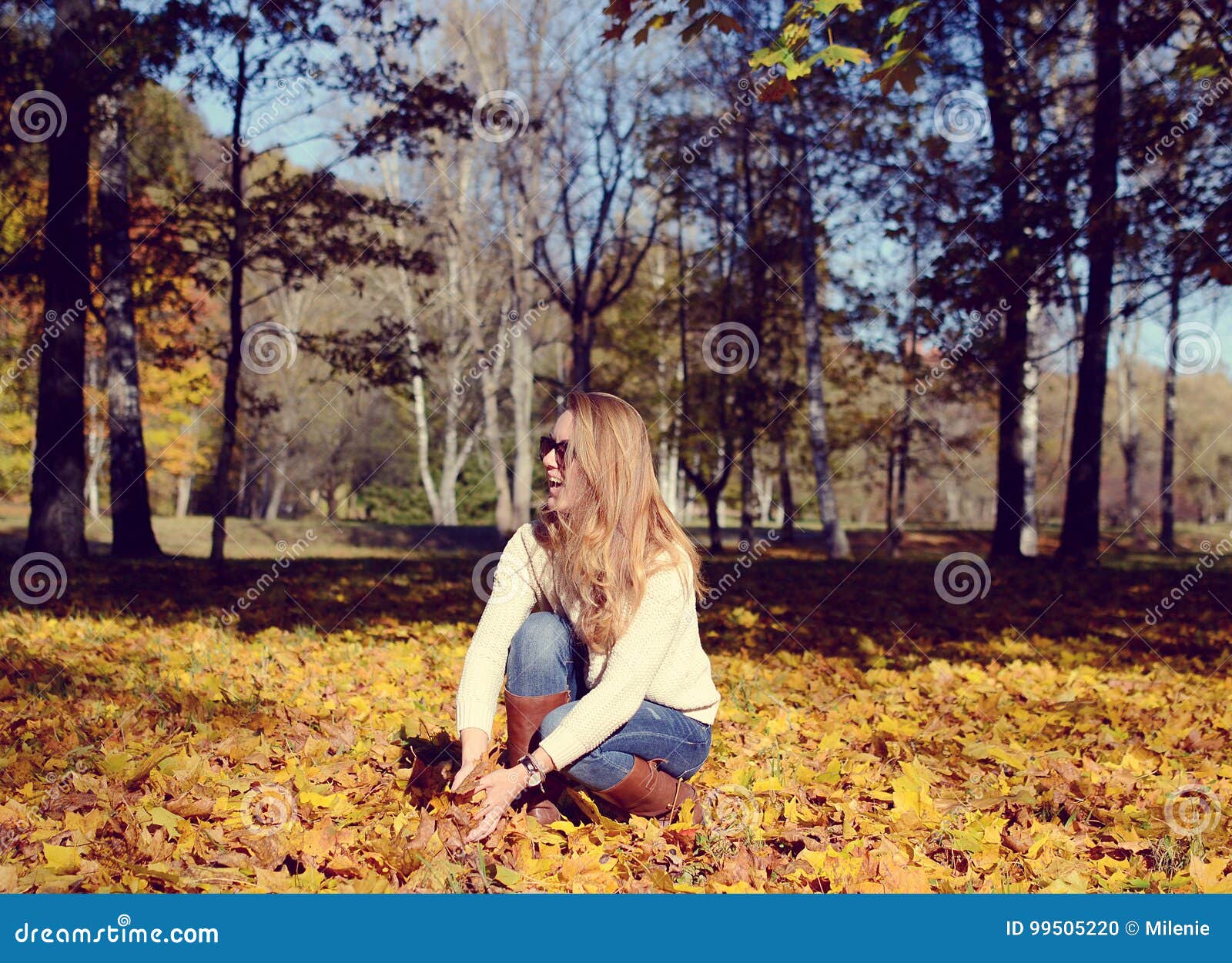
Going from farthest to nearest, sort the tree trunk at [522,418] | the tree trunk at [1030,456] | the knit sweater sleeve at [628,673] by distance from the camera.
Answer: the tree trunk at [522,418] → the tree trunk at [1030,456] → the knit sweater sleeve at [628,673]

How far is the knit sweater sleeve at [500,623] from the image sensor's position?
2.91 m

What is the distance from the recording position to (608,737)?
9.02ft

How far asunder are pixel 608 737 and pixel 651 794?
267mm

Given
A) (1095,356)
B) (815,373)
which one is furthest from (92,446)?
(1095,356)

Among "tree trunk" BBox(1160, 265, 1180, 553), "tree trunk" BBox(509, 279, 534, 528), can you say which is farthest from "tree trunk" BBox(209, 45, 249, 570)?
"tree trunk" BBox(1160, 265, 1180, 553)

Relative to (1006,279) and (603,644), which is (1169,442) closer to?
(1006,279)

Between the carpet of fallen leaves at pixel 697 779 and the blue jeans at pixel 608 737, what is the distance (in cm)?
20

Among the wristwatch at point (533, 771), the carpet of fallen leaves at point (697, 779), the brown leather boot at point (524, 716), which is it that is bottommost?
the carpet of fallen leaves at point (697, 779)

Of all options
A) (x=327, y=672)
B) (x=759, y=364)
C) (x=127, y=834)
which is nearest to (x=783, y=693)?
(x=327, y=672)

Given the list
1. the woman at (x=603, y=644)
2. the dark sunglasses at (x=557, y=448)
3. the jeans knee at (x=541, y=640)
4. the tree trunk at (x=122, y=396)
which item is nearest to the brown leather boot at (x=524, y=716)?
the woman at (x=603, y=644)

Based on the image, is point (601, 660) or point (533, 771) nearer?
point (533, 771)

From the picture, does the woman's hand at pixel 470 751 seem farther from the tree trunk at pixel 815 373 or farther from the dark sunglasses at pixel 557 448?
the tree trunk at pixel 815 373

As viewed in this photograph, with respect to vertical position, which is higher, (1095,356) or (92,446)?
(1095,356)

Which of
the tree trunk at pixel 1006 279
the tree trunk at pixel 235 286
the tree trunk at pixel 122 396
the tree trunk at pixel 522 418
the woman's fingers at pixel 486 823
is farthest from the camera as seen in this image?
the tree trunk at pixel 522 418
